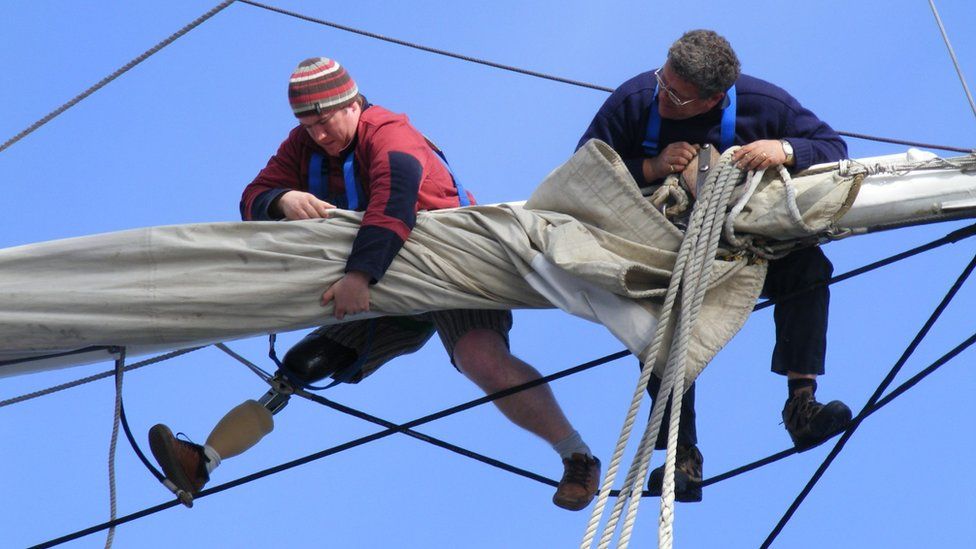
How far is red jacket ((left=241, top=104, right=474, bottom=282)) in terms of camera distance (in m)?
6.89

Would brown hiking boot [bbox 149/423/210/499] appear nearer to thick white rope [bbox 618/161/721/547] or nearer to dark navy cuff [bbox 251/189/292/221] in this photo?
dark navy cuff [bbox 251/189/292/221]

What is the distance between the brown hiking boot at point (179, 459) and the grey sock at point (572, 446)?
130cm

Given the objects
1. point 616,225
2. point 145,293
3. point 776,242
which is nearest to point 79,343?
point 145,293

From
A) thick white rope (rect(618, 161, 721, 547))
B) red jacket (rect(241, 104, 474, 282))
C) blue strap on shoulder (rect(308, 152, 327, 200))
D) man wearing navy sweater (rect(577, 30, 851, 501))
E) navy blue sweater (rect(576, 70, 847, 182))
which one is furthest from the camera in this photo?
blue strap on shoulder (rect(308, 152, 327, 200))

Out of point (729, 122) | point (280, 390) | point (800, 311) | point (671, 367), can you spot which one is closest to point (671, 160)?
point (729, 122)

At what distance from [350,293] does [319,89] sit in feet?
2.49

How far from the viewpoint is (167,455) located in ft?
23.1

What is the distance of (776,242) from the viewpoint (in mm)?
6855

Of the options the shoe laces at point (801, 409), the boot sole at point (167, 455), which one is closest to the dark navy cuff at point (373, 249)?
the boot sole at point (167, 455)

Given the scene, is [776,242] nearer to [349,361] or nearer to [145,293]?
[349,361]

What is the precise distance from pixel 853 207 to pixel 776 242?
11.9 inches

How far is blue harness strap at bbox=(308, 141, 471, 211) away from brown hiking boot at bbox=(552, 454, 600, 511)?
1099 mm

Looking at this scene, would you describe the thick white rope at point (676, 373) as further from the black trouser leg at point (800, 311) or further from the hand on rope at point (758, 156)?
the black trouser leg at point (800, 311)

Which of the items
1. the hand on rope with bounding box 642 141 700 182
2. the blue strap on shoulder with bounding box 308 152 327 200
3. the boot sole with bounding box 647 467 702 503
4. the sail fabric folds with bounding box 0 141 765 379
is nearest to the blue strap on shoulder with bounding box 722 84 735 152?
the hand on rope with bounding box 642 141 700 182
